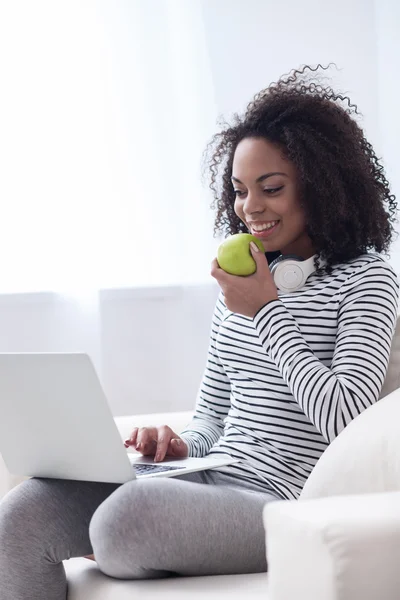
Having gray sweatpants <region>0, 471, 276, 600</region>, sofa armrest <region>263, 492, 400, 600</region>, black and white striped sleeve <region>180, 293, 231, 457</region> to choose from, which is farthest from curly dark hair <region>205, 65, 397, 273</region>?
sofa armrest <region>263, 492, 400, 600</region>

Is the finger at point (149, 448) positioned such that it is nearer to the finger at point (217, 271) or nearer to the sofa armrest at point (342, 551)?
the finger at point (217, 271)

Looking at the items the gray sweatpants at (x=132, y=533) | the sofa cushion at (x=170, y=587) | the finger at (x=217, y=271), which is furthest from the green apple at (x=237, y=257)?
the sofa cushion at (x=170, y=587)

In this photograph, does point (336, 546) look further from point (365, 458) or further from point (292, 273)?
point (292, 273)

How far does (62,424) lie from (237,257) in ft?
1.44

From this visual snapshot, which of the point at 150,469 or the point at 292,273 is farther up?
the point at 292,273

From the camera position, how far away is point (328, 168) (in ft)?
4.91

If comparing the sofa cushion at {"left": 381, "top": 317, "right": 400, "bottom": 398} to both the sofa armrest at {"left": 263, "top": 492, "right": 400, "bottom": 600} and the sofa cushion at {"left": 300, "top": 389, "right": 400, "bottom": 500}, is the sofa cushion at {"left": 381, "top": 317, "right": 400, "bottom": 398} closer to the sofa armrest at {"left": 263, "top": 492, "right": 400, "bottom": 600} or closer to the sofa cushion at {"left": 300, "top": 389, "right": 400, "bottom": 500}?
the sofa cushion at {"left": 300, "top": 389, "right": 400, "bottom": 500}

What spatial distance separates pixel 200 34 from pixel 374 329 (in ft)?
5.92

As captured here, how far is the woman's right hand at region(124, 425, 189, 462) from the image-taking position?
136 cm

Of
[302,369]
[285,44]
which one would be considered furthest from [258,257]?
[285,44]

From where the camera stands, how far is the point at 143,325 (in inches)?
112

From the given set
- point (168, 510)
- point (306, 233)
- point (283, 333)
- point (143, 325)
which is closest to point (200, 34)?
point (143, 325)

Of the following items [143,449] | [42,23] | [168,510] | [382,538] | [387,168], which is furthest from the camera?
[387,168]

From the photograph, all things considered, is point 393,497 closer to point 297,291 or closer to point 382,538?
point 382,538
